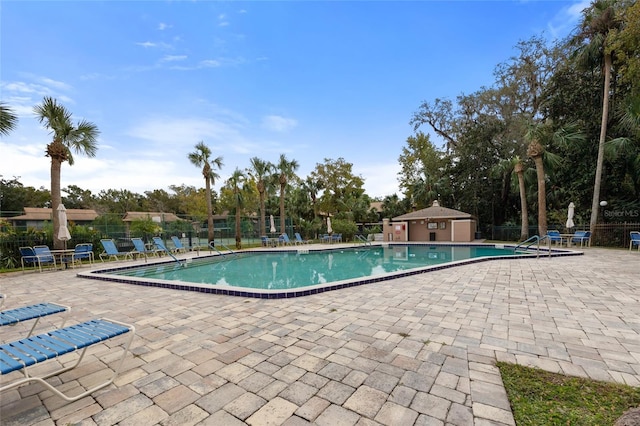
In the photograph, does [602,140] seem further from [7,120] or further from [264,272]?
[7,120]

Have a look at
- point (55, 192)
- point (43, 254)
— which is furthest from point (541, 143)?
point (43, 254)

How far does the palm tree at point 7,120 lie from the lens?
7566mm

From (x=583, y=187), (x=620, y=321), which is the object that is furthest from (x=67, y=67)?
(x=583, y=187)

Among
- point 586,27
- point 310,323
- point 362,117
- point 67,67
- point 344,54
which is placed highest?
point 586,27

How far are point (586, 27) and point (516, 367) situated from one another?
2093cm

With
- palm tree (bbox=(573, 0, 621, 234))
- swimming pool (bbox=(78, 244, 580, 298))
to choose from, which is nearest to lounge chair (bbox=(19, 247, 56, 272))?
swimming pool (bbox=(78, 244, 580, 298))

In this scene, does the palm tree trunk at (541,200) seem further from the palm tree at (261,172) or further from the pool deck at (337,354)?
the palm tree at (261,172)

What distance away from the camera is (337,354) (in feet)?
9.18

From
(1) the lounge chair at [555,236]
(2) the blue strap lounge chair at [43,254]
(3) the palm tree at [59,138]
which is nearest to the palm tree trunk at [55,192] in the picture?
(3) the palm tree at [59,138]

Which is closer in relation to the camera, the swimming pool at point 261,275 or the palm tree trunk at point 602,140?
the swimming pool at point 261,275

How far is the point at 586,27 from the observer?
15062 mm

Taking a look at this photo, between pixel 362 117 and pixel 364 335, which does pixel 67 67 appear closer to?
pixel 364 335

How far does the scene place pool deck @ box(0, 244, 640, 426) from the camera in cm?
197

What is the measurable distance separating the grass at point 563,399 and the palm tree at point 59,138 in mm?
12895
